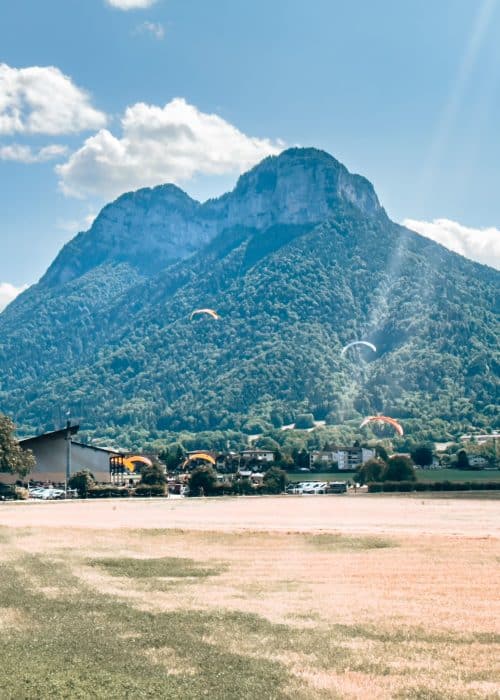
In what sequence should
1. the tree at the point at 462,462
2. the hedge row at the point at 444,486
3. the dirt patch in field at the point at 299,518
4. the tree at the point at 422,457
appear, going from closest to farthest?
the dirt patch in field at the point at 299,518 → the hedge row at the point at 444,486 → the tree at the point at 462,462 → the tree at the point at 422,457

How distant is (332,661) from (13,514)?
4546 cm

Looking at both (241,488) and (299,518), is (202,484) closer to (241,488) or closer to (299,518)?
(241,488)

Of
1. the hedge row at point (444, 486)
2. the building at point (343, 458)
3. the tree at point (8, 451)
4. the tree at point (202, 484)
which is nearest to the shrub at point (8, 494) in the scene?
the tree at point (8, 451)

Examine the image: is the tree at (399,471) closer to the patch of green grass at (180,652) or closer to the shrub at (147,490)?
the shrub at (147,490)

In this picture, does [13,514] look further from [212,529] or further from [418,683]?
[418,683]

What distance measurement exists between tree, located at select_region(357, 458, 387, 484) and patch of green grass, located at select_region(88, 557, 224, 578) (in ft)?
269

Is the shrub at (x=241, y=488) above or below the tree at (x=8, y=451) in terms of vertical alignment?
below

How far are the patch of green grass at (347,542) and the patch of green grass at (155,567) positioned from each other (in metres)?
6.47

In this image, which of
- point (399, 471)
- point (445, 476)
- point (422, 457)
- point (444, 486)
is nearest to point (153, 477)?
point (399, 471)

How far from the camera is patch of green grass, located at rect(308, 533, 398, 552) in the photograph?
3278 centimetres

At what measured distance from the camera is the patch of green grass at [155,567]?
26266 millimetres

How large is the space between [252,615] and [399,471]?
8813 cm

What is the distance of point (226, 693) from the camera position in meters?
13.9

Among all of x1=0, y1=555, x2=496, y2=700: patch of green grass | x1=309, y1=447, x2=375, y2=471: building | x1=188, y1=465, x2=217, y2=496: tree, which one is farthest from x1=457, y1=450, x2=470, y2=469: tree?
x1=0, y1=555, x2=496, y2=700: patch of green grass
